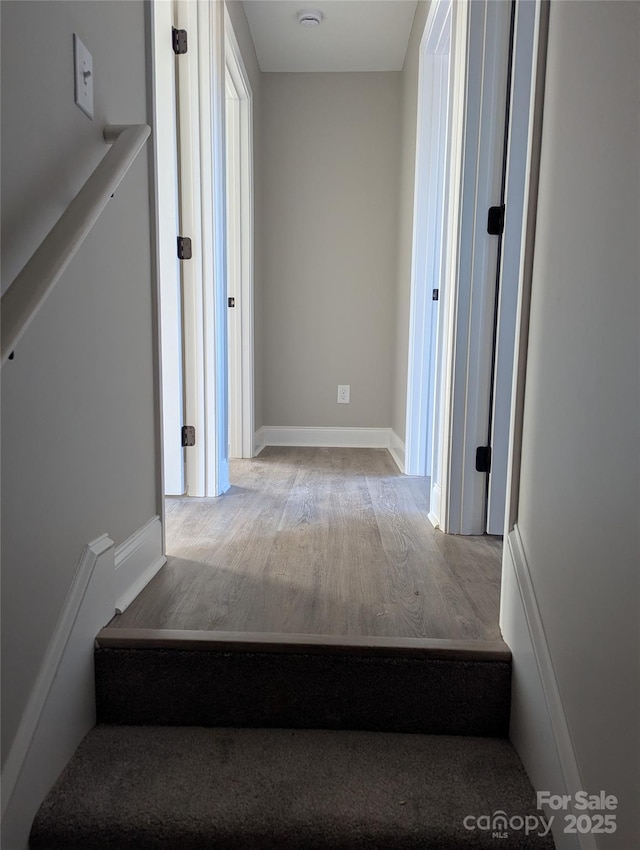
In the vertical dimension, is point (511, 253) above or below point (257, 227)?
below

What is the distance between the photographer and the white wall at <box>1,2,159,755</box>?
832mm

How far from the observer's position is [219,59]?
7.47 feet

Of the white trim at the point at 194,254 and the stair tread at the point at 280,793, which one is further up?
the white trim at the point at 194,254

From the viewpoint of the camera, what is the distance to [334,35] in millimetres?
3232

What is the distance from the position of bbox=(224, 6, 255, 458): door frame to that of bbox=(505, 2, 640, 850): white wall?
2350 mm

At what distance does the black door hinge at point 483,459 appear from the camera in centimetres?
184

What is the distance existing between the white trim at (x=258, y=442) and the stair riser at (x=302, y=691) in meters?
2.24

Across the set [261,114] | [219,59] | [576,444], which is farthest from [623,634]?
[261,114]

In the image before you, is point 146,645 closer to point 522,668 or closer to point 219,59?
point 522,668

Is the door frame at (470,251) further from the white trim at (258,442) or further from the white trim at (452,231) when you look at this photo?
the white trim at (258,442)

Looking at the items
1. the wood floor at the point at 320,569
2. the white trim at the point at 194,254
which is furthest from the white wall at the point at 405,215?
the white trim at the point at 194,254

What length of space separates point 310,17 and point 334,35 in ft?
0.81

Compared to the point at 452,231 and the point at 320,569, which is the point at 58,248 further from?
the point at 452,231

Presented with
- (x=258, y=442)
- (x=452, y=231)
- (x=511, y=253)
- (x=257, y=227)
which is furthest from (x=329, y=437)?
(x=511, y=253)
